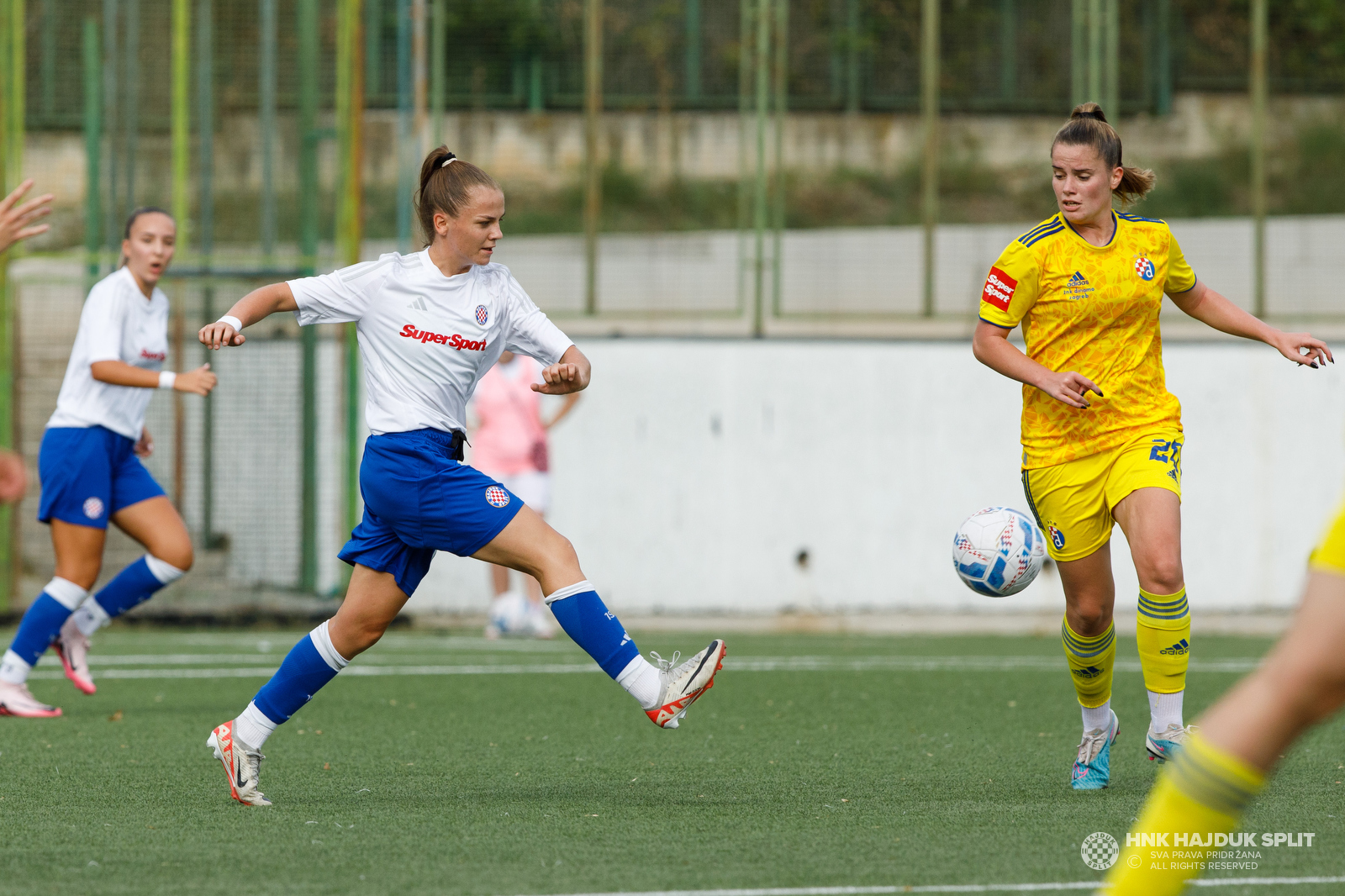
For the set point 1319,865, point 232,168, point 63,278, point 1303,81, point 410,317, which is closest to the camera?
point 1319,865

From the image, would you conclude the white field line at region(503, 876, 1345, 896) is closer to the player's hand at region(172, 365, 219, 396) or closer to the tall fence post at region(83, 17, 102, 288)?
the player's hand at region(172, 365, 219, 396)

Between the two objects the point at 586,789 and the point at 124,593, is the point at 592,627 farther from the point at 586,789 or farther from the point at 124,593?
the point at 124,593

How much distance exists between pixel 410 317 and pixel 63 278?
25.8ft

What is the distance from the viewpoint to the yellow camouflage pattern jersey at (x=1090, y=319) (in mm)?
5148

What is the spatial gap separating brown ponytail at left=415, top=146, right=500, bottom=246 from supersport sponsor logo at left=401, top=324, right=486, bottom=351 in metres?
0.31

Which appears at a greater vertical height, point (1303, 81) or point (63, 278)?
point (1303, 81)

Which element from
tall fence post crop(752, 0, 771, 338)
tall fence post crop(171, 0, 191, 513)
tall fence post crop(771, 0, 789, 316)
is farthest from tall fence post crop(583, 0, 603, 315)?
tall fence post crop(171, 0, 191, 513)

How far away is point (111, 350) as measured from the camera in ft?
23.2

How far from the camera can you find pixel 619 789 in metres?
5.21

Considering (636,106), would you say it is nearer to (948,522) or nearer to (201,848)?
(948,522)

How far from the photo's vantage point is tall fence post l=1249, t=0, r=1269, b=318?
1352cm

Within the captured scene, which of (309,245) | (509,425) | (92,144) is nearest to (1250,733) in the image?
(509,425)

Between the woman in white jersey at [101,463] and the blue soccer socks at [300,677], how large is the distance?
2.51 m

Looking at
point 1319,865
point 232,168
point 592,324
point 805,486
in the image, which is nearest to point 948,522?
point 805,486
